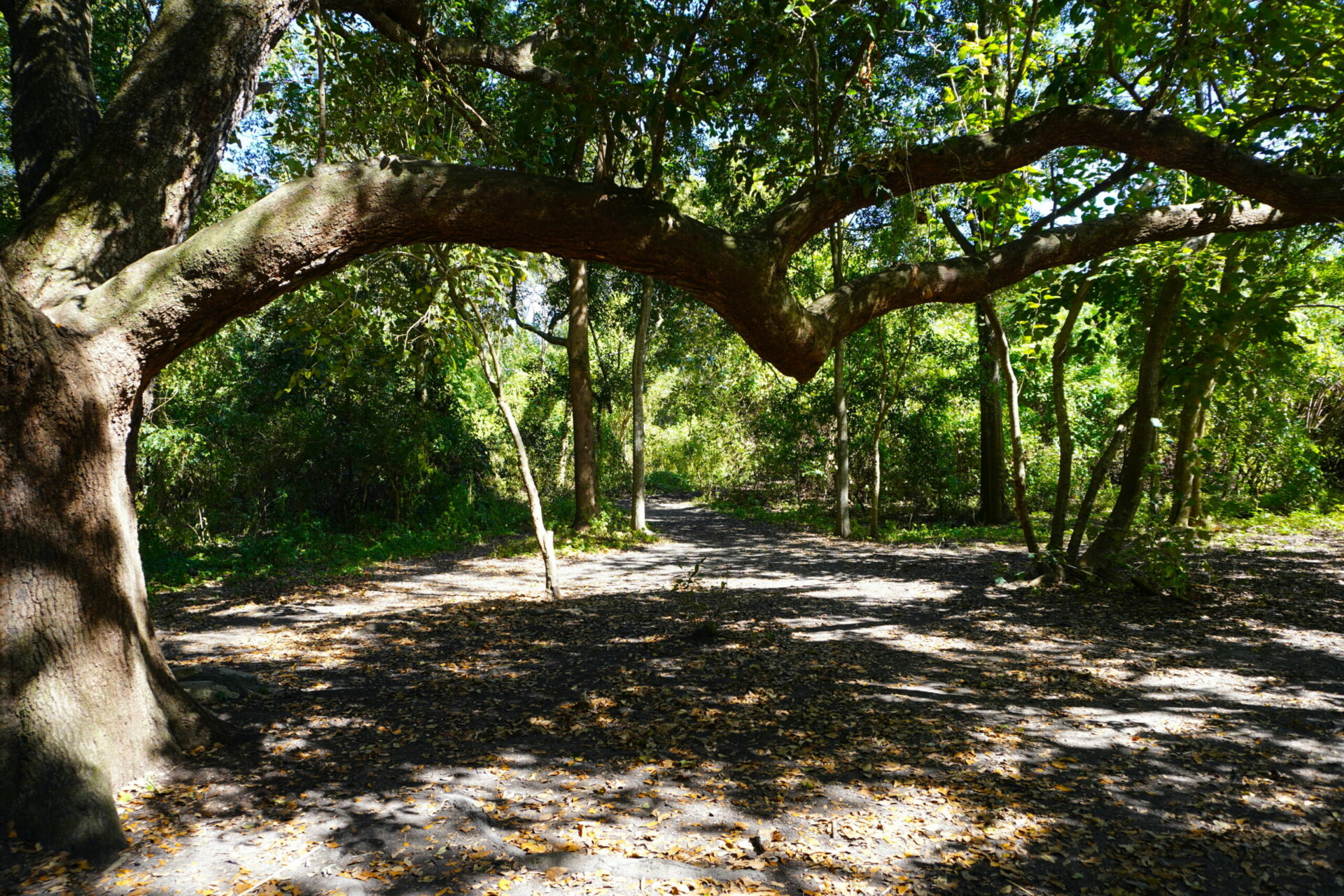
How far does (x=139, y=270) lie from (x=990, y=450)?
1477 centimetres

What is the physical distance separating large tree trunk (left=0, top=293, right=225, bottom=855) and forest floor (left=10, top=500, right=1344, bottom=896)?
0.63 ft

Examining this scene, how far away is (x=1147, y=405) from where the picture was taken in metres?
7.40

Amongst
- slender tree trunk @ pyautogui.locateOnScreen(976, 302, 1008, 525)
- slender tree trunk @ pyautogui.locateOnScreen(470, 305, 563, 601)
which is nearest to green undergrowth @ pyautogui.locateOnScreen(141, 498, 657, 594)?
slender tree trunk @ pyautogui.locateOnScreen(470, 305, 563, 601)

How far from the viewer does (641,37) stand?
13.1 feet

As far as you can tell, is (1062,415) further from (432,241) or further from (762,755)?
(432,241)

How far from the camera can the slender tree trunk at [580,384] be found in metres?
13.7

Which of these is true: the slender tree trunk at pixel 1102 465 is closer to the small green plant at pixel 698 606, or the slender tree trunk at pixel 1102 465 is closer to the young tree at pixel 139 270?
the small green plant at pixel 698 606

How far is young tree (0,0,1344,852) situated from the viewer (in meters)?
2.79

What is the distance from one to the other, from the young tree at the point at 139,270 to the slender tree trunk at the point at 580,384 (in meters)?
9.74

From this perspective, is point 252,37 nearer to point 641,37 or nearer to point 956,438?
point 641,37

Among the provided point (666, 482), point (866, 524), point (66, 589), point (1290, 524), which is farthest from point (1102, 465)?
point (666, 482)

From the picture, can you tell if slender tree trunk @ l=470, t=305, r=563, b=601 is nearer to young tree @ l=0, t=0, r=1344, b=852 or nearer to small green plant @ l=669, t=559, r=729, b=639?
small green plant @ l=669, t=559, r=729, b=639

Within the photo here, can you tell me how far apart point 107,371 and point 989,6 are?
8147 millimetres

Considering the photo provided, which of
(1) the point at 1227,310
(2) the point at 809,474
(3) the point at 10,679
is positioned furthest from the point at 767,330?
(2) the point at 809,474
